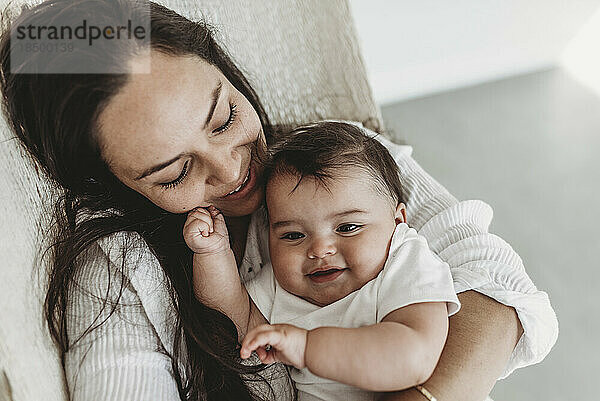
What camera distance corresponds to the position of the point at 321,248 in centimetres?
94

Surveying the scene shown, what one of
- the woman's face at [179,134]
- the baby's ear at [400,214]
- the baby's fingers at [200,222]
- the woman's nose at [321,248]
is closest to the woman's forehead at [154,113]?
the woman's face at [179,134]

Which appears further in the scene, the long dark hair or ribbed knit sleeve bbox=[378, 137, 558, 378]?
ribbed knit sleeve bbox=[378, 137, 558, 378]

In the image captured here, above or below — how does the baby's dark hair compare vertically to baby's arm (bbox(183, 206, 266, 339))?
above

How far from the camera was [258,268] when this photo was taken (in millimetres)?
1091

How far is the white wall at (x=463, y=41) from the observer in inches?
92.8

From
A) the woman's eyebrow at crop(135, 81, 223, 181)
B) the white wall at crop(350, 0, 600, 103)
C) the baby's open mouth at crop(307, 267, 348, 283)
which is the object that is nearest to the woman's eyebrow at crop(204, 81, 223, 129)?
the woman's eyebrow at crop(135, 81, 223, 181)

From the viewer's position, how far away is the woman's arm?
0.89 meters

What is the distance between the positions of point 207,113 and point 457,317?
0.43 m

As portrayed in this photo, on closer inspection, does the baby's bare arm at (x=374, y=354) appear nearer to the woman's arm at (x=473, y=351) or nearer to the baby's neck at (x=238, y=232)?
the woman's arm at (x=473, y=351)

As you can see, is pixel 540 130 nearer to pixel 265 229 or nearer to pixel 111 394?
pixel 265 229

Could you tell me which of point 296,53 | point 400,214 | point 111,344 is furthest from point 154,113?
point 296,53

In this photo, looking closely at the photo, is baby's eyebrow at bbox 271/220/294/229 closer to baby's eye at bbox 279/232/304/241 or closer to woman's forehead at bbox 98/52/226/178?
baby's eye at bbox 279/232/304/241

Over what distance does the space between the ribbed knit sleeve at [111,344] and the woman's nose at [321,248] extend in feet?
0.77

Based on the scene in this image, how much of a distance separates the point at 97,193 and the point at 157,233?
4.1 inches
